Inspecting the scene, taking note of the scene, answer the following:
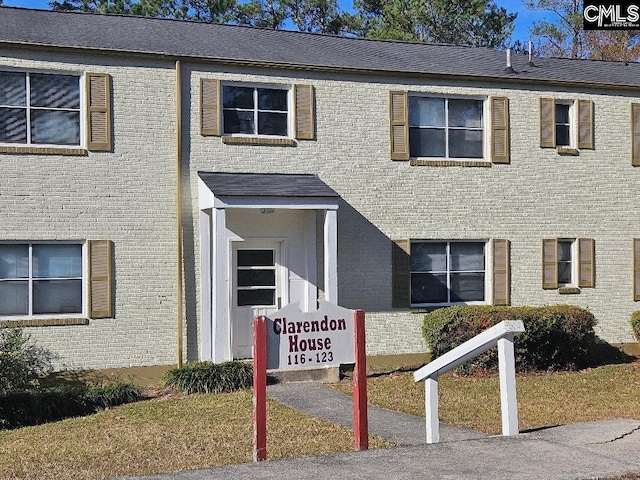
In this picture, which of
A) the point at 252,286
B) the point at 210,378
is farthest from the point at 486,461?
the point at 252,286

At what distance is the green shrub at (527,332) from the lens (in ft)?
52.9

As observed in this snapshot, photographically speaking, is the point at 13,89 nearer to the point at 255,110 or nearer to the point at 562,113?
the point at 255,110

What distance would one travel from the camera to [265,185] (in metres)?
15.9

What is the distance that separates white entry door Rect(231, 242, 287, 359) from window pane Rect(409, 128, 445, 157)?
10.4 feet

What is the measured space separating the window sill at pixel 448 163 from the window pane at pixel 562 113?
6.22 feet

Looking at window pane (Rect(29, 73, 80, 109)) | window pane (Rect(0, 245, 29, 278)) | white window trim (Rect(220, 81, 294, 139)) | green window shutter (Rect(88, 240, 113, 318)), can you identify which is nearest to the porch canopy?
white window trim (Rect(220, 81, 294, 139))

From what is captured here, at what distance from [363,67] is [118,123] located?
4472 millimetres

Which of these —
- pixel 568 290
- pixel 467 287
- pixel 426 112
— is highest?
pixel 426 112

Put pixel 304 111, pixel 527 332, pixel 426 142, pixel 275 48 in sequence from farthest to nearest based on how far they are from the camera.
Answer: pixel 426 142
pixel 275 48
pixel 304 111
pixel 527 332

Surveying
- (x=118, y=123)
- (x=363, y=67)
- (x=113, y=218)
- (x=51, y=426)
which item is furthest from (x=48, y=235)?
(x=363, y=67)

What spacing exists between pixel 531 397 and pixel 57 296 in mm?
7486

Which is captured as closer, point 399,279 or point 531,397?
point 531,397

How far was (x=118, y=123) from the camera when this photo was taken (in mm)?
15695

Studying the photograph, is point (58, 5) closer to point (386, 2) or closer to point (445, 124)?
point (386, 2)
